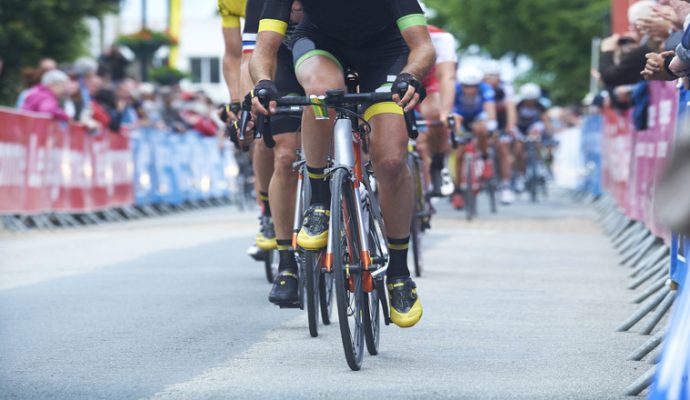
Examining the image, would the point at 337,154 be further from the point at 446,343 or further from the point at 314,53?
the point at 446,343

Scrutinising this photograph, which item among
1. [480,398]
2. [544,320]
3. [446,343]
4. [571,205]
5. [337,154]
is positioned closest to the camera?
[480,398]

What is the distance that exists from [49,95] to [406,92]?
42.1ft

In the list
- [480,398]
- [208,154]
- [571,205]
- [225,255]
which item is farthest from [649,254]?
[208,154]

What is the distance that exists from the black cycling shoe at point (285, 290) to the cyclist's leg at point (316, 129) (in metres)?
0.83

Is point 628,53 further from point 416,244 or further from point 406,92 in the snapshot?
point 406,92

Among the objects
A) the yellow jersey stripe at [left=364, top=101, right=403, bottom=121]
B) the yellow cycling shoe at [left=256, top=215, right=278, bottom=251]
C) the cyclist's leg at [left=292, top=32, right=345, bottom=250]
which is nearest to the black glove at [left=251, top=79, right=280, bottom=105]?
the cyclist's leg at [left=292, top=32, right=345, bottom=250]

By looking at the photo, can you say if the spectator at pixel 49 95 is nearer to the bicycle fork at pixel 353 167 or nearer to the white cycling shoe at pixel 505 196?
the white cycling shoe at pixel 505 196

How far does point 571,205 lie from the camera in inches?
1046

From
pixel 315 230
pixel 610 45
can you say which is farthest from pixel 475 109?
pixel 315 230

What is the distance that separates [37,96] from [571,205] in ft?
36.9

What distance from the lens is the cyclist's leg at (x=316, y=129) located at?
6660mm

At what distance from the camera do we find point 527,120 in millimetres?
28484

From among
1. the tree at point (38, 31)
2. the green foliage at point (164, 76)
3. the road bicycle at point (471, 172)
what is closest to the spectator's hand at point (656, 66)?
the road bicycle at point (471, 172)

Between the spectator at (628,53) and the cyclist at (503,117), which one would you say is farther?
the cyclist at (503,117)
